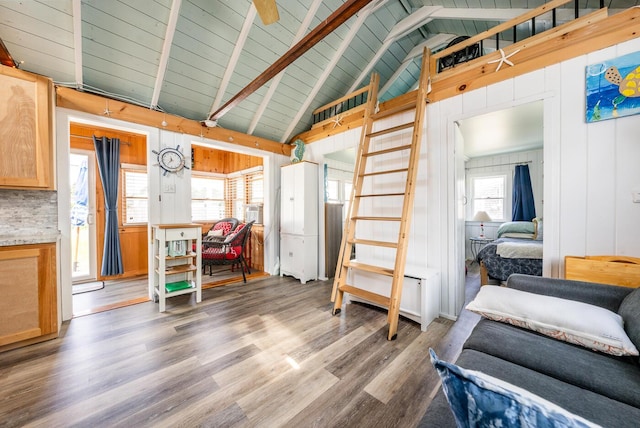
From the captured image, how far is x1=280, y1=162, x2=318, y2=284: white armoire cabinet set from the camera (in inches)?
148

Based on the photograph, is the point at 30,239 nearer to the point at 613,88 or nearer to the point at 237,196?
the point at 237,196

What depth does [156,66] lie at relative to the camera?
104 inches

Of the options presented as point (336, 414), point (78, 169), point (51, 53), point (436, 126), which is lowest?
point (336, 414)

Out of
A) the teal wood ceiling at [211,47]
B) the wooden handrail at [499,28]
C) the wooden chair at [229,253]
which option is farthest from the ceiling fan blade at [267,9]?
the wooden chair at [229,253]

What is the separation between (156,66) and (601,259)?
14.1 feet

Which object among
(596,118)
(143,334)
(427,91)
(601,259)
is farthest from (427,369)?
(427,91)

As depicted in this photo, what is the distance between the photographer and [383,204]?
3.06 m

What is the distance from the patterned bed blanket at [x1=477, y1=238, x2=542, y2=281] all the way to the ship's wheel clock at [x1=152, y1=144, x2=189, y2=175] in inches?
166

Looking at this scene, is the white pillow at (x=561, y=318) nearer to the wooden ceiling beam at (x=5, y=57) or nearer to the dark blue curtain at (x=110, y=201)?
the wooden ceiling beam at (x=5, y=57)

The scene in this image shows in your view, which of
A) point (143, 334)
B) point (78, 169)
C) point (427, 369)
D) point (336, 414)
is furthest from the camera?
point (78, 169)

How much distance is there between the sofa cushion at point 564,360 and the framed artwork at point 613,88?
168 centimetres

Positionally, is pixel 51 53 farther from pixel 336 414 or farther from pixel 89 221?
pixel 336 414

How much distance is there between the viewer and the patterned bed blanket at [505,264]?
9.68ft

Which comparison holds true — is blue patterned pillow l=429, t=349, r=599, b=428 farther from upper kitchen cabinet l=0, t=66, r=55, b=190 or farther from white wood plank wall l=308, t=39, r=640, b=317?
upper kitchen cabinet l=0, t=66, r=55, b=190
